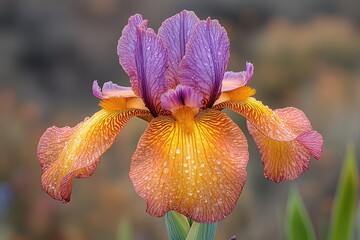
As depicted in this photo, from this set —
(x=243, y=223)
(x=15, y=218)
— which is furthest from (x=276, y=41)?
(x=15, y=218)

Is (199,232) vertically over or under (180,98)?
under

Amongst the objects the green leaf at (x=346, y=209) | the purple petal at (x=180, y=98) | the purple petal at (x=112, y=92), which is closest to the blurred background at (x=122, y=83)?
the green leaf at (x=346, y=209)

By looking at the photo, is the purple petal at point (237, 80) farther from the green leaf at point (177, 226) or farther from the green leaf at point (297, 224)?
the green leaf at point (297, 224)

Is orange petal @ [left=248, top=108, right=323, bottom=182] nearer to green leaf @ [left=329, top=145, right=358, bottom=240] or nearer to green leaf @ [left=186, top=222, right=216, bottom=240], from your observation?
green leaf @ [left=186, top=222, right=216, bottom=240]

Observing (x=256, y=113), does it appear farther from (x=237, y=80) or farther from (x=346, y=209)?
(x=346, y=209)

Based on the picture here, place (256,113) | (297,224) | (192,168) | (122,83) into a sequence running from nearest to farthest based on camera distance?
(192,168) < (256,113) < (297,224) < (122,83)

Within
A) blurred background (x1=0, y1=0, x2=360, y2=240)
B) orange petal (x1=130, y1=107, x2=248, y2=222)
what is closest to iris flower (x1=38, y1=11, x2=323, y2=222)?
orange petal (x1=130, y1=107, x2=248, y2=222)

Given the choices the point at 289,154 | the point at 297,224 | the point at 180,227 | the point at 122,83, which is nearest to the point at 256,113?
the point at 289,154
